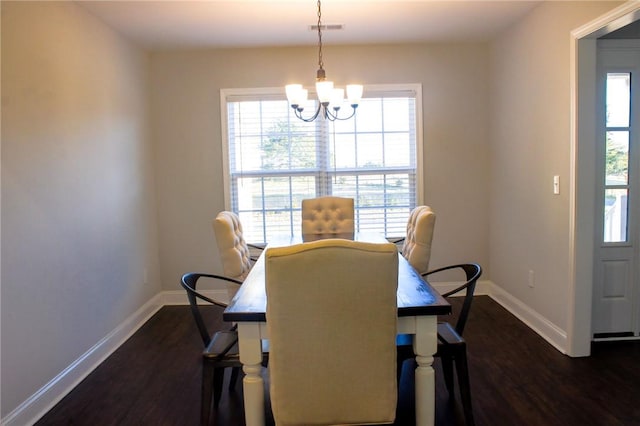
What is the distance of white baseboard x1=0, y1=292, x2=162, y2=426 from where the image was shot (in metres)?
2.23

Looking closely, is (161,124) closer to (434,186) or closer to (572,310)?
(434,186)

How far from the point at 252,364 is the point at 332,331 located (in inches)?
17.8

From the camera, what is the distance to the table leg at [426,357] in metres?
1.83

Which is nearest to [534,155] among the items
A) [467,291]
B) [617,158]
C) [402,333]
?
[617,158]

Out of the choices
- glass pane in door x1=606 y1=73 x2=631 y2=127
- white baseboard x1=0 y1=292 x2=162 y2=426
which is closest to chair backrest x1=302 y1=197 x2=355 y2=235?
white baseboard x1=0 y1=292 x2=162 y2=426

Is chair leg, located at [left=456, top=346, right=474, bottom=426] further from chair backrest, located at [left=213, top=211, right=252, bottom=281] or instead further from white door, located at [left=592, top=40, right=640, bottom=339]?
white door, located at [left=592, top=40, right=640, bottom=339]

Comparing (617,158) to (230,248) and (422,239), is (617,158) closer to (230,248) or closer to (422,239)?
(422,239)

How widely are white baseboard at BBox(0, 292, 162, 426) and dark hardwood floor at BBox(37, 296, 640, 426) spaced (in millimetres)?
51

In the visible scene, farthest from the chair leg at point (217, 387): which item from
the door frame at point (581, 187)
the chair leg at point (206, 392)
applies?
the door frame at point (581, 187)

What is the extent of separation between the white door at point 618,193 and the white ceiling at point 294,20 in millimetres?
749

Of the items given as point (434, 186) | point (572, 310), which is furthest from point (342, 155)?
point (572, 310)

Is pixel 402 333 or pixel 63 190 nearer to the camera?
pixel 402 333

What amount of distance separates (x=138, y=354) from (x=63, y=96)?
1819 mm

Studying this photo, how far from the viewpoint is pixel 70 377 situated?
8.67ft
